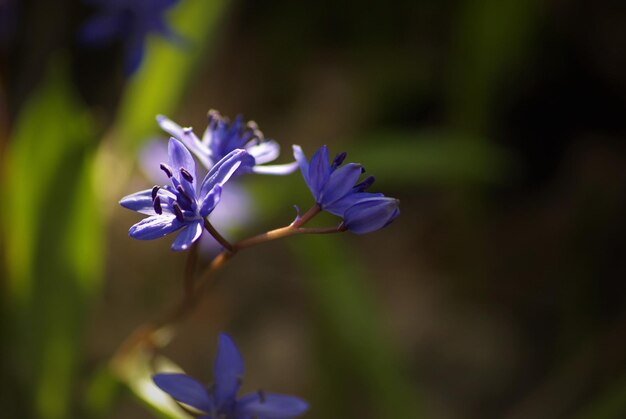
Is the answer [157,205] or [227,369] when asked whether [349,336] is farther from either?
[157,205]

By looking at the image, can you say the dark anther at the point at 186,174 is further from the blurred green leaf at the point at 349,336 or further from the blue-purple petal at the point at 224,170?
the blurred green leaf at the point at 349,336

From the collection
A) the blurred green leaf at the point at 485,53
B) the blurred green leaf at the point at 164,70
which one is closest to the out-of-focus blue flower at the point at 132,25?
the blurred green leaf at the point at 164,70

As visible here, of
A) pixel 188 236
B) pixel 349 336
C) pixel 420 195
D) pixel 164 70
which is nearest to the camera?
pixel 188 236

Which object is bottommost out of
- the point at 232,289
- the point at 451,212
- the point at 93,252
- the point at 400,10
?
the point at 232,289

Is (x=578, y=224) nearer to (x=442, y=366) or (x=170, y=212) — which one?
(x=442, y=366)

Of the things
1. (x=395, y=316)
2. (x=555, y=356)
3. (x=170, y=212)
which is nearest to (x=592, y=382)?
(x=555, y=356)

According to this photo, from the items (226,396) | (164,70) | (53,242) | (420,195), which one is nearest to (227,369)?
(226,396)

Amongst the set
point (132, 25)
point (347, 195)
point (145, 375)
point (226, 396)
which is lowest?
point (145, 375)
